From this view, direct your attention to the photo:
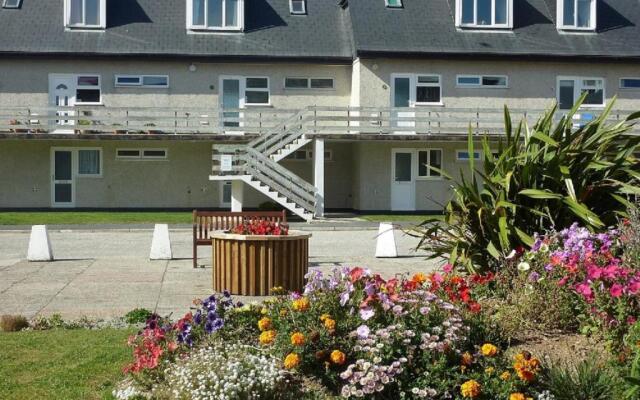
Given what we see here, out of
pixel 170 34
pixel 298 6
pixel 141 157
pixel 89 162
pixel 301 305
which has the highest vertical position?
pixel 298 6

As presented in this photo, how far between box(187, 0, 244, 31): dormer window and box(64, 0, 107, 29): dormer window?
3.39 metres

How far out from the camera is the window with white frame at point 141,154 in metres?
33.5

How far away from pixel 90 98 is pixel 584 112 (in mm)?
18832

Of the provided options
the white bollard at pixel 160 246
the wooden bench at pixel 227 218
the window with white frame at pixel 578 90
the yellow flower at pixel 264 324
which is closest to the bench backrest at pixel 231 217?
the wooden bench at pixel 227 218

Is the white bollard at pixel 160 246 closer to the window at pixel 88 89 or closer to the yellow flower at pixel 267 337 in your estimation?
the yellow flower at pixel 267 337

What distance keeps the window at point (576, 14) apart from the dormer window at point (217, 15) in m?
12.9

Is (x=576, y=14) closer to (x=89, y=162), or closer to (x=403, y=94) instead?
(x=403, y=94)

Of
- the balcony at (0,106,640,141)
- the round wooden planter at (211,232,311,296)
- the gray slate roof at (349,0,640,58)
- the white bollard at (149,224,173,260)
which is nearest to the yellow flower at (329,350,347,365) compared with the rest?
the round wooden planter at (211,232,311,296)

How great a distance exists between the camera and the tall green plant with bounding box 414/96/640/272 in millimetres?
9398

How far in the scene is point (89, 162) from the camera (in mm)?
33594

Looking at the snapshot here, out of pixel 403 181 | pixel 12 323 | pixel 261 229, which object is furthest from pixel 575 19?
pixel 12 323

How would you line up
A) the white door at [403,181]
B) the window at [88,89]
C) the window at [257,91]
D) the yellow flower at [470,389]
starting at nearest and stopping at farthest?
the yellow flower at [470,389] < the window at [88,89] < the white door at [403,181] < the window at [257,91]

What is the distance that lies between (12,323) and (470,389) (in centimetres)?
554

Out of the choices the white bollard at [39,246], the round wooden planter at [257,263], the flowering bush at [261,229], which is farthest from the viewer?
the white bollard at [39,246]
